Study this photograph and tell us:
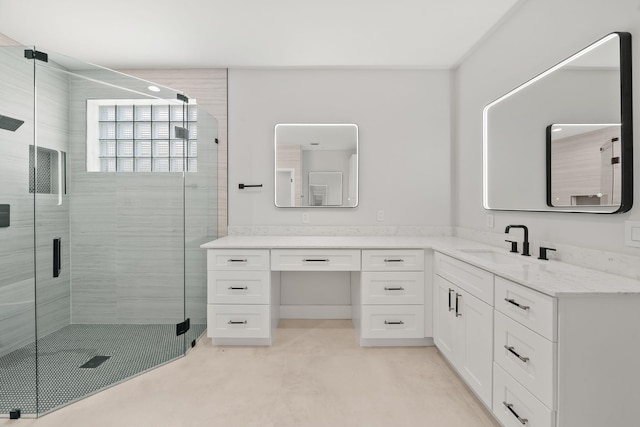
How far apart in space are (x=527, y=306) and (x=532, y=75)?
1564 millimetres

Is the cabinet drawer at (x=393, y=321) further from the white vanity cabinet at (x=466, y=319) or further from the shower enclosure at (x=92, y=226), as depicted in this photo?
the shower enclosure at (x=92, y=226)

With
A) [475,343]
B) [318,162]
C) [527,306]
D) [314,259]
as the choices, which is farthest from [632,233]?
[318,162]

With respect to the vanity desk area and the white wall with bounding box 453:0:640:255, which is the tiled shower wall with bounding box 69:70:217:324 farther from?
the white wall with bounding box 453:0:640:255

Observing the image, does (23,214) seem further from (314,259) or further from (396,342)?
(396,342)

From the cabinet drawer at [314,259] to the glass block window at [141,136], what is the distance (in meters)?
1.08

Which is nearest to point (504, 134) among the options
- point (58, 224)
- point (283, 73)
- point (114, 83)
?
point (283, 73)

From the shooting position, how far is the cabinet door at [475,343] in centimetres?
168

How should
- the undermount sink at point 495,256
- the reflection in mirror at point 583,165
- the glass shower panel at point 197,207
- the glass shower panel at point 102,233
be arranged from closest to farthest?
the reflection in mirror at point 583,165
the undermount sink at point 495,256
the glass shower panel at point 102,233
the glass shower panel at point 197,207

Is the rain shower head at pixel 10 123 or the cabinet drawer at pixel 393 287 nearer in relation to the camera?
the rain shower head at pixel 10 123

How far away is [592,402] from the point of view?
3.93 feet

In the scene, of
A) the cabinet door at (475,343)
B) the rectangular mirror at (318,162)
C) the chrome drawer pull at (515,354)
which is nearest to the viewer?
the chrome drawer pull at (515,354)

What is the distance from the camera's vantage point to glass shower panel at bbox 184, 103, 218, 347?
271 cm

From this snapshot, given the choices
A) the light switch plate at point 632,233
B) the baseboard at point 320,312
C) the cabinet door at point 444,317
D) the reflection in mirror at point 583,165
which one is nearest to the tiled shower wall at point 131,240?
the baseboard at point 320,312

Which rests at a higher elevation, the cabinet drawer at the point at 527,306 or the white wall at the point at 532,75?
the white wall at the point at 532,75
